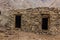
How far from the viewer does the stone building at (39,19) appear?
47.3 feet

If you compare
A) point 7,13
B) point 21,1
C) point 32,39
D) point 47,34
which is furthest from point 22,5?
point 32,39

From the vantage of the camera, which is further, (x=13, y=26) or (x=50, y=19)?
(x=13, y=26)

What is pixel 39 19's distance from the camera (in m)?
14.5

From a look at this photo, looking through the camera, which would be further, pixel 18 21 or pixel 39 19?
pixel 18 21

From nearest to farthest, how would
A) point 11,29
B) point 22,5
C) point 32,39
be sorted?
point 32,39 → point 11,29 → point 22,5

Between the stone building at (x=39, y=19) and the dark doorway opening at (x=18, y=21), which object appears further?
the dark doorway opening at (x=18, y=21)

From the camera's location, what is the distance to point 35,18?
576 inches

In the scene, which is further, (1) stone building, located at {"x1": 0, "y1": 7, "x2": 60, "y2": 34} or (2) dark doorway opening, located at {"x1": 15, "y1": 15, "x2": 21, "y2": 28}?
(2) dark doorway opening, located at {"x1": 15, "y1": 15, "x2": 21, "y2": 28}

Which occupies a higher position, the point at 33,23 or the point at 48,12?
the point at 48,12

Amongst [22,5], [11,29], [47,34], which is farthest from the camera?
[22,5]

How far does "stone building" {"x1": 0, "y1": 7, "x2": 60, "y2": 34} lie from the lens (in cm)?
1442

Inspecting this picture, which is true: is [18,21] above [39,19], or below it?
below

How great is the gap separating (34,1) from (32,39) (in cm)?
545

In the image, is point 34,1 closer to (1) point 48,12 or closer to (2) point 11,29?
(1) point 48,12
